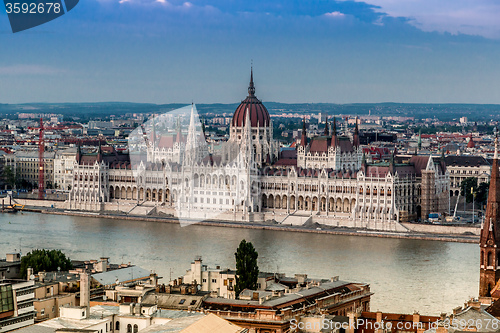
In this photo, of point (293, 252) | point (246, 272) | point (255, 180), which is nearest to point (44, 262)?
point (246, 272)

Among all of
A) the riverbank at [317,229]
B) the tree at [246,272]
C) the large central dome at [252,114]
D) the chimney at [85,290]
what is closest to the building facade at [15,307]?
the chimney at [85,290]

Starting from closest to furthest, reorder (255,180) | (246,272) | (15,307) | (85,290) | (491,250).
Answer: (15,307) → (491,250) → (85,290) → (246,272) → (255,180)

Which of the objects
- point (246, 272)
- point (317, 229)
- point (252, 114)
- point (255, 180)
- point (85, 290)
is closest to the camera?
point (85, 290)

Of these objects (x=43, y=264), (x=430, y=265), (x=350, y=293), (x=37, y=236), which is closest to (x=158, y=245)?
(x=37, y=236)

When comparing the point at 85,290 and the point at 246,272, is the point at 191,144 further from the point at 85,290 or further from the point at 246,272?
the point at 85,290

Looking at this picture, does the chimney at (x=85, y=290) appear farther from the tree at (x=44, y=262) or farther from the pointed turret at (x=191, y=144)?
the pointed turret at (x=191, y=144)

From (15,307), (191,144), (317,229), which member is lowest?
(317,229)

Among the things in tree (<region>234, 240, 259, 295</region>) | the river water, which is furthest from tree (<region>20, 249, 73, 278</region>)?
tree (<region>234, 240, 259, 295</region>)

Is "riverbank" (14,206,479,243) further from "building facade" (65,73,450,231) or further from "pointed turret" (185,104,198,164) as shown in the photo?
"pointed turret" (185,104,198,164)
